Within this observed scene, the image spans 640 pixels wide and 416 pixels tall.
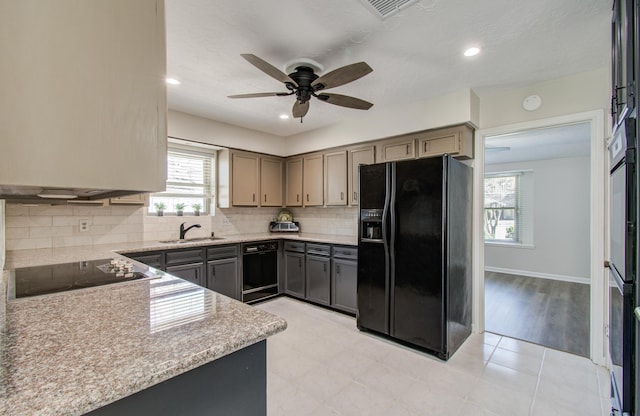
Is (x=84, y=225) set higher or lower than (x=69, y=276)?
higher

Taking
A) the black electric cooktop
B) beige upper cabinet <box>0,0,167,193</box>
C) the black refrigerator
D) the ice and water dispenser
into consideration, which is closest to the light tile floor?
the black refrigerator

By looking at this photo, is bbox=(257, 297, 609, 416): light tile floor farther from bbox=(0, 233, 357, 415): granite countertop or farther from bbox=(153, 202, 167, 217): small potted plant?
bbox=(153, 202, 167, 217): small potted plant

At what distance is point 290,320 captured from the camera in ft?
11.3

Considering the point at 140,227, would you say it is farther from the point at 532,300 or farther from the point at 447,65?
the point at 532,300

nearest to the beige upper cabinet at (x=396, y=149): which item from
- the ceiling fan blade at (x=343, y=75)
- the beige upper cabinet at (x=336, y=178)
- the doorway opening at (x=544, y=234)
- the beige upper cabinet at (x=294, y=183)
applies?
the beige upper cabinet at (x=336, y=178)

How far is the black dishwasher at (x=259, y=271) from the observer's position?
392 centimetres

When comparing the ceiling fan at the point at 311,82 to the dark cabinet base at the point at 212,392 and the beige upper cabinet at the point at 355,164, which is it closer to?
the beige upper cabinet at the point at 355,164

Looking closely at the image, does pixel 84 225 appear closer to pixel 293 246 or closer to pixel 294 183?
pixel 293 246

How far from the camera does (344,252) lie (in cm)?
362

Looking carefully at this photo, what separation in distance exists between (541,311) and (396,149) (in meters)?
2.91

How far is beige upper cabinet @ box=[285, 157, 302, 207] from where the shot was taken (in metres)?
4.66

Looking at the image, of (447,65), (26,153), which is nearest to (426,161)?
(447,65)

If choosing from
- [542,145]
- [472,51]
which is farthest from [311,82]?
[542,145]

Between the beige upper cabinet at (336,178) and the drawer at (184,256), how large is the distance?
1878mm
